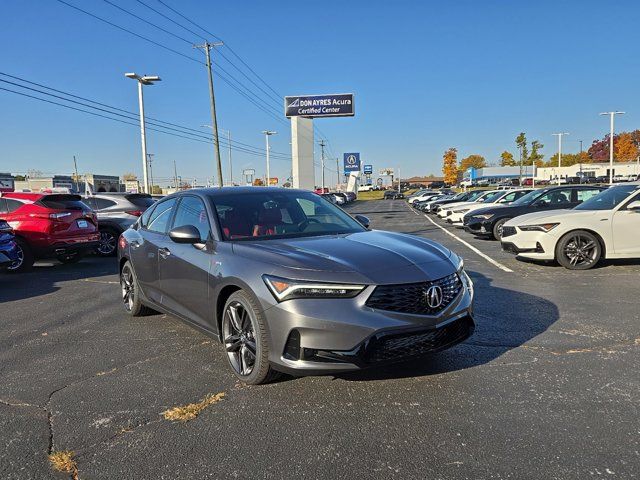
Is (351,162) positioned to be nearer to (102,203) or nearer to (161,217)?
(102,203)

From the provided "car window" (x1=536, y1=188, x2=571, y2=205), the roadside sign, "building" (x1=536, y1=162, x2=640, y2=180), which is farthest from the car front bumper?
"building" (x1=536, y1=162, x2=640, y2=180)

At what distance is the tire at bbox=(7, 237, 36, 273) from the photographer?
9773mm

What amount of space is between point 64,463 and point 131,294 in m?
3.42

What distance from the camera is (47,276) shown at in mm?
9469

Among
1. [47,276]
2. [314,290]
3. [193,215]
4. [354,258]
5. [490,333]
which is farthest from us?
[47,276]

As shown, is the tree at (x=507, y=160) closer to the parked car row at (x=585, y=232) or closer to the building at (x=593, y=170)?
the building at (x=593, y=170)

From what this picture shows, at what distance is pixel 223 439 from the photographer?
306cm

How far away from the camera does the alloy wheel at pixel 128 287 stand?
603 centimetres

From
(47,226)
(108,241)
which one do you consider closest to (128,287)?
(47,226)

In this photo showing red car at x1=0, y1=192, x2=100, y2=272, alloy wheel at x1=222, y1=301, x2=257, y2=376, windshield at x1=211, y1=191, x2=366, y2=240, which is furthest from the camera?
red car at x1=0, y1=192, x2=100, y2=272

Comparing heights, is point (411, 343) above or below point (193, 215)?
below

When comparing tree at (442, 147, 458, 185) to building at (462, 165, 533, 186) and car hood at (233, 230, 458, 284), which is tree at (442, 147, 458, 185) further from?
car hood at (233, 230, 458, 284)

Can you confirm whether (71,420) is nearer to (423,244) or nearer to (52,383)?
(52,383)

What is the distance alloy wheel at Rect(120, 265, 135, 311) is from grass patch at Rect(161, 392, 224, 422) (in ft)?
9.12
